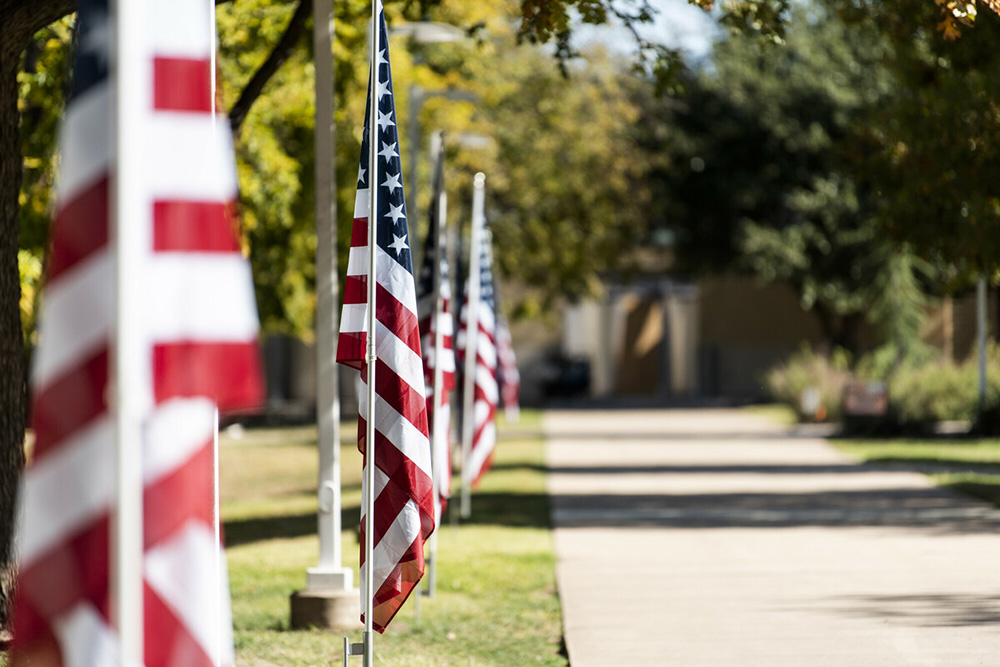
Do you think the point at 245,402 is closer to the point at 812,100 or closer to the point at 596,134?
the point at 596,134

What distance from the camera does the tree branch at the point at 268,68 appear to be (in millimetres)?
11688

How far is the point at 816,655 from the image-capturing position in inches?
Result: 355

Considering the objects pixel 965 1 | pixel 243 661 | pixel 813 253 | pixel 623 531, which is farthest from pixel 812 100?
pixel 243 661

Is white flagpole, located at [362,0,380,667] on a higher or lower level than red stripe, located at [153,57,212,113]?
lower

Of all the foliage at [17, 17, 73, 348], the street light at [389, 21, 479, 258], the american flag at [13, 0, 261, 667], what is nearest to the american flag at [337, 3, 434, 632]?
the american flag at [13, 0, 261, 667]

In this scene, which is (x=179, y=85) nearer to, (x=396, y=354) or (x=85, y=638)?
(x=85, y=638)

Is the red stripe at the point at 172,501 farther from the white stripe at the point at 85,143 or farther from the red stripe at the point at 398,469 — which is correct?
the red stripe at the point at 398,469

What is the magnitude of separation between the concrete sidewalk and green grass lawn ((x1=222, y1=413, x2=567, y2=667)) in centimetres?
32

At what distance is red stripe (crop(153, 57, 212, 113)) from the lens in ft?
14.7

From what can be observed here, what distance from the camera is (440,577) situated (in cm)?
1302

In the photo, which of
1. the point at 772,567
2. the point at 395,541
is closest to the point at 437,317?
the point at 772,567

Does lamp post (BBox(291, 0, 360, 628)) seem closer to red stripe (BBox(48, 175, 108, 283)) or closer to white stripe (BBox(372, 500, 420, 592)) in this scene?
white stripe (BBox(372, 500, 420, 592))

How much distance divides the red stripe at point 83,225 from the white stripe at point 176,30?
21.4 inches

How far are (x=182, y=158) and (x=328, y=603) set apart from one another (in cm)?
635
